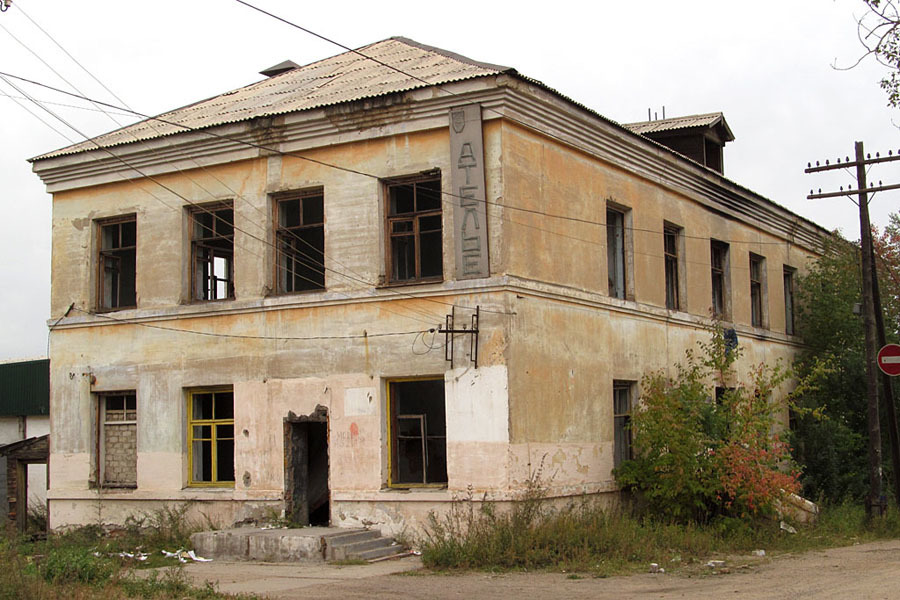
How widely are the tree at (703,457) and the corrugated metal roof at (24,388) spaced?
17.3m

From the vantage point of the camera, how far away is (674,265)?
829 inches

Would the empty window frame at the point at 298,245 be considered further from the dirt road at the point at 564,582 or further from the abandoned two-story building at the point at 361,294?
the dirt road at the point at 564,582

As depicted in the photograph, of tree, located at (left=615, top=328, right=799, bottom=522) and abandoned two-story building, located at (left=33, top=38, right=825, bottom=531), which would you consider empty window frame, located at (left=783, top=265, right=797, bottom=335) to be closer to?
abandoned two-story building, located at (left=33, top=38, right=825, bottom=531)

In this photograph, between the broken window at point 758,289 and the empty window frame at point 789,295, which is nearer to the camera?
the broken window at point 758,289

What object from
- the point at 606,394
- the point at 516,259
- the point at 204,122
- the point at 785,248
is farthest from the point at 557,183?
the point at 785,248

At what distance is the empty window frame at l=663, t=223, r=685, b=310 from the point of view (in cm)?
2084

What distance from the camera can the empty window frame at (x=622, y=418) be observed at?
59.8ft

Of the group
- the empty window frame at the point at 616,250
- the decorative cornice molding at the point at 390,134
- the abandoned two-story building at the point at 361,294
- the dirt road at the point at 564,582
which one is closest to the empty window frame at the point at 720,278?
the decorative cornice molding at the point at 390,134

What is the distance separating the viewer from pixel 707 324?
21656 mm

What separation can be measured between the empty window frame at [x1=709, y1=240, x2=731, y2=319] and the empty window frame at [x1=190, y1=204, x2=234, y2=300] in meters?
10.5

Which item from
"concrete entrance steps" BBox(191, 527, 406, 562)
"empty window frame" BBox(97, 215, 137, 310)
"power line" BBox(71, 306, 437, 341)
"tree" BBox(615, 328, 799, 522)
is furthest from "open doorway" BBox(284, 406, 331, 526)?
"tree" BBox(615, 328, 799, 522)

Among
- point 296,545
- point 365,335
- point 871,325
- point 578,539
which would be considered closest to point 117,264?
point 365,335

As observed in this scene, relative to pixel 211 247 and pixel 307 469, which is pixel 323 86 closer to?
pixel 211 247

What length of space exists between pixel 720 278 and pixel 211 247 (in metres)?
11.3
